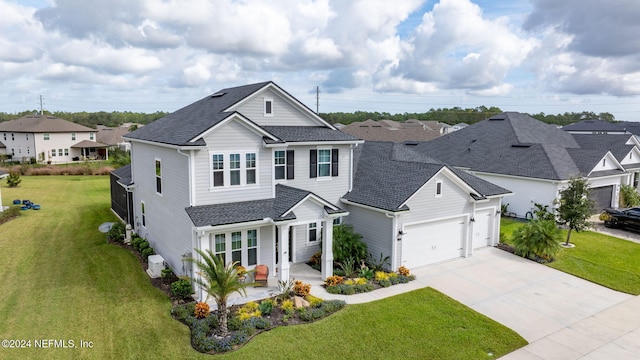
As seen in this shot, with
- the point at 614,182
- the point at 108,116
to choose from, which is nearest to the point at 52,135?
the point at 614,182

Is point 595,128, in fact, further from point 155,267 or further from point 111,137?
point 111,137

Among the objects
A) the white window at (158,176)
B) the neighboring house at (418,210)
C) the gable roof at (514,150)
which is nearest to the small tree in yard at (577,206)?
the neighboring house at (418,210)

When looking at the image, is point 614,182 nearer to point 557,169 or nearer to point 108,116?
point 557,169

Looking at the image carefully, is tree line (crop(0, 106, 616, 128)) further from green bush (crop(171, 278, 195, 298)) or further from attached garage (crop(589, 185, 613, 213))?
green bush (crop(171, 278, 195, 298))

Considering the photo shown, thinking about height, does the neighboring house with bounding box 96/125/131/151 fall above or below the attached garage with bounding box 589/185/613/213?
above

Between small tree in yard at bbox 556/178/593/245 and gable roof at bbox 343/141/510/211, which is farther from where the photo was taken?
small tree in yard at bbox 556/178/593/245

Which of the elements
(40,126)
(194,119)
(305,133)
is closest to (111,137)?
(40,126)

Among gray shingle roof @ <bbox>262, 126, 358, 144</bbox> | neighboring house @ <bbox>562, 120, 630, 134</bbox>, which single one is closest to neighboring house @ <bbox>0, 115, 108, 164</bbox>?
gray shingle roof @ <bbox>262, 126, 358, 144</bbox>

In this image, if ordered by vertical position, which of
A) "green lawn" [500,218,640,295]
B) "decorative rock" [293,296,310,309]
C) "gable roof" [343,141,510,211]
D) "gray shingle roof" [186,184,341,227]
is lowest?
"green lawn" [500,218,640,295]
